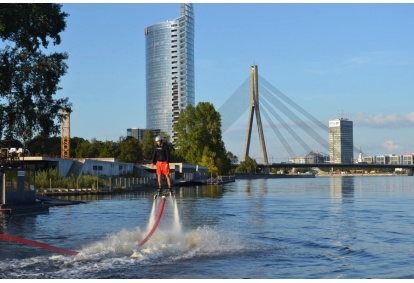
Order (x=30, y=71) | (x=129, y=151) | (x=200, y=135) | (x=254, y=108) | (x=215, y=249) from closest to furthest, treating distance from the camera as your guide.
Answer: (x=215, y=249)
(x=30, y=71)
(x=129, y=151)
(x=200, y=135)
(x=254, y=108)

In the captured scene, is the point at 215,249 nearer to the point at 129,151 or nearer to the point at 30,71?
the point at 30,71

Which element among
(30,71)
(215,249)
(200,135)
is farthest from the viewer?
(200,135)

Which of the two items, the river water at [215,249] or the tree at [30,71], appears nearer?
the river water at [215,249]

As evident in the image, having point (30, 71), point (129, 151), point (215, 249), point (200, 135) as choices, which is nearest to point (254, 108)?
point (200, 135)

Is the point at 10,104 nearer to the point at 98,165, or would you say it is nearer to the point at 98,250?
the point at 98,250

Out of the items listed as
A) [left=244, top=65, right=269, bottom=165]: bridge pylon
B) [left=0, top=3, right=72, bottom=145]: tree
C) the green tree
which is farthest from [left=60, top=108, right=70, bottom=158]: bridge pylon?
[left=0, top=3, right=72, bottom=145]: tree

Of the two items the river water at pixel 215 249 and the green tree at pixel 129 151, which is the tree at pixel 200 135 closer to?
the green tree at pixel 129 151

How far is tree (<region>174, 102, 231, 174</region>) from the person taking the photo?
161 m

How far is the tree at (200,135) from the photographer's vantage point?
160625 mm

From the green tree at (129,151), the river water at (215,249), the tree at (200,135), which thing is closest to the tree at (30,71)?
the river water at (215,249)

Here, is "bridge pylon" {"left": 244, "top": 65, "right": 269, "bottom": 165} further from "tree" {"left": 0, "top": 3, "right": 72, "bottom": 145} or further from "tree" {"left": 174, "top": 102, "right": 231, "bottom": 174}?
"tree" {"left": 0, "top": 3, "right": 72, "bottom": 145}

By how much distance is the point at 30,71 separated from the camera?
36.8 metres

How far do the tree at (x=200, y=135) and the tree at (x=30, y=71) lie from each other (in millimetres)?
119344

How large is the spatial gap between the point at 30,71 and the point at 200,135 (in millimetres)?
123818
